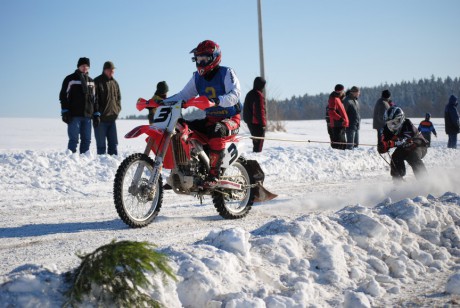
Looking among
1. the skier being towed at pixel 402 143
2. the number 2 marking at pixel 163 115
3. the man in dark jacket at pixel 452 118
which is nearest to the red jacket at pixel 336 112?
the skier being towed at pixel 402 143

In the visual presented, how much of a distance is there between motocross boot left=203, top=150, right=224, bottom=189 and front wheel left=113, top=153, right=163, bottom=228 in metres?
0.66

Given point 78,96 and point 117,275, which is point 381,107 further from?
point 117,275

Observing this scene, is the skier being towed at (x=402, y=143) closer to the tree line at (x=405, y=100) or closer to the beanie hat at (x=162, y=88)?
the beanie hat at (x=162, y=88)

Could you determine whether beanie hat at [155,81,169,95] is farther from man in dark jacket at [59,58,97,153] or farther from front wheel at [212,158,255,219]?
front wheel at [212,158,255,219]

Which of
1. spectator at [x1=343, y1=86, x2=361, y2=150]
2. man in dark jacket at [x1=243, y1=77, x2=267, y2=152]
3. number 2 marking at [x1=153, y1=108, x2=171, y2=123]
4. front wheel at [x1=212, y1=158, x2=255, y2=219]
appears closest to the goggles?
front wheel at [x1=212, y1=158, x2=255, y2=219]

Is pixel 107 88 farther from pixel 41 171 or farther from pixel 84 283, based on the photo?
pixel 84 283

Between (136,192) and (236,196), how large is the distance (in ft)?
5.46

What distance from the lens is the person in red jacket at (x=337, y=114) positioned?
1602cm

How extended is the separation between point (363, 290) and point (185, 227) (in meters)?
3.14

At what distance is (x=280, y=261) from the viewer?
4.18 meters

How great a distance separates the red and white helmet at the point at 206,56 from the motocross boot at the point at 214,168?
1107 millimetres

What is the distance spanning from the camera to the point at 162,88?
12.2m

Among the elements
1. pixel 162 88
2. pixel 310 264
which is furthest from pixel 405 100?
pixel 310 264

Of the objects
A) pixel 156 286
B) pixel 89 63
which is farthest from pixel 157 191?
pixel 89 63
